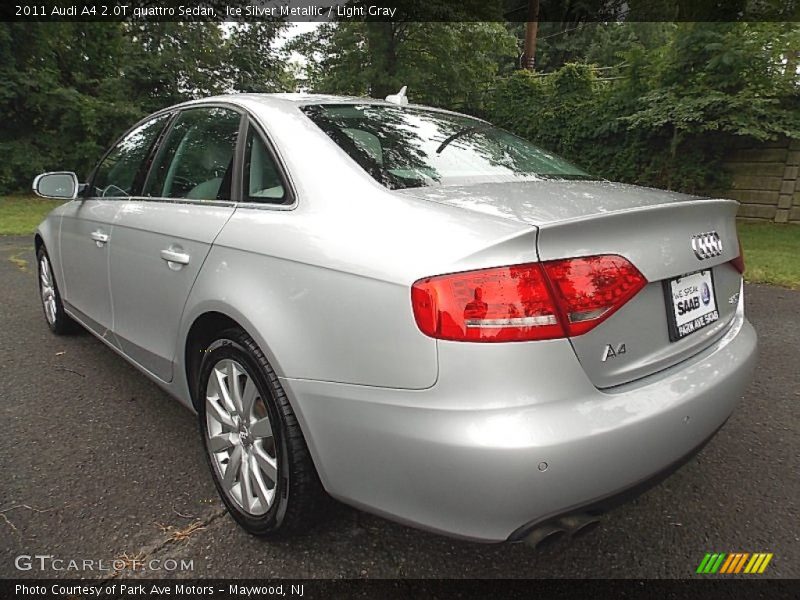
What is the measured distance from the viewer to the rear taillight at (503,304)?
1.36 m

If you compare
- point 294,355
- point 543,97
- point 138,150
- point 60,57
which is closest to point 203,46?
point 60,57

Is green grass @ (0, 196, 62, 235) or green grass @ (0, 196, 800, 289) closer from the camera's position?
green grass @ (0, 196, 800, 289)

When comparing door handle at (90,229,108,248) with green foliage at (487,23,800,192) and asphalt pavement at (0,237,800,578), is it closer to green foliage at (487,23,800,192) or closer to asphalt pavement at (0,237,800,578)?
asphalt pavement at (0,237,800,578)

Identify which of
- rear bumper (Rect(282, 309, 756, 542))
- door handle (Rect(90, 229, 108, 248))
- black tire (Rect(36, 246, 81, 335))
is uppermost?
door handle (Rect(90, 229, 108, 248))

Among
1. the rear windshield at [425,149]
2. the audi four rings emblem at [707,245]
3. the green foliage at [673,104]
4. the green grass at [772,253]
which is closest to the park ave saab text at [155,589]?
the rear windshield at [425,149]

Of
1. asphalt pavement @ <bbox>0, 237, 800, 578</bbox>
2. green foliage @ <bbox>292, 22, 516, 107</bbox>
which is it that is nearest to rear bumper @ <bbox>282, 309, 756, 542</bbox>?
asphalt pavement @ <bbox>0, 237, 800, 578</bbox>

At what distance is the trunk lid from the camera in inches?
56.6

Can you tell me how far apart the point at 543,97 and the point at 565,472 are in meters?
14.5

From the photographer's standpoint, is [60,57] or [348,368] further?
[60,57]

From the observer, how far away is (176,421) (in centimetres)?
282

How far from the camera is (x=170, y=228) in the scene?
7.50 feet

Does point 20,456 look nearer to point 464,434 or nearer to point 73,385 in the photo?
point 73,385

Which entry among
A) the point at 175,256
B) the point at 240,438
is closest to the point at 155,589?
the point at 240,438

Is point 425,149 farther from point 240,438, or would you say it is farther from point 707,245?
point 240,438
